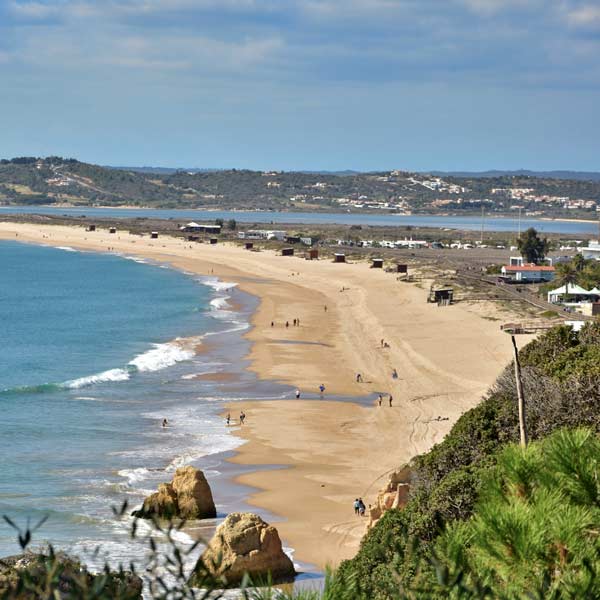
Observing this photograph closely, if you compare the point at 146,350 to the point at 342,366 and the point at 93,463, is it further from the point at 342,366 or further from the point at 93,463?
the point at 93,463

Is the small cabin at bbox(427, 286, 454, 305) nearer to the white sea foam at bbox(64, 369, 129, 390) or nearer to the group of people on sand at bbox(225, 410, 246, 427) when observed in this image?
the white sea foam at bbox(64, 369, 129, 390)

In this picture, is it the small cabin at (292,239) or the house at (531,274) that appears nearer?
the house at (531,274)

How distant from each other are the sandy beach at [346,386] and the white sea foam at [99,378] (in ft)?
Answer: 19.5

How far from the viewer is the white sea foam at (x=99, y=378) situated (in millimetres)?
41500

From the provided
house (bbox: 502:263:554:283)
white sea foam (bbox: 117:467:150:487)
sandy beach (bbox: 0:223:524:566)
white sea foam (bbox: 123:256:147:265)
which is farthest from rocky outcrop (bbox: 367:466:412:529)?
white sea foam (bbox: 123:256:147:265)

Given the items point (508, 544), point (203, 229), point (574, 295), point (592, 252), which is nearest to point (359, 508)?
point (508, 544)

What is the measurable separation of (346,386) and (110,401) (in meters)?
9.72

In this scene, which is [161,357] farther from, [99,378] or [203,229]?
[203,229]

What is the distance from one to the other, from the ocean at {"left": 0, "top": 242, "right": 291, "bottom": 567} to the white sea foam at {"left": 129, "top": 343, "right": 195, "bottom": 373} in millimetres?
58

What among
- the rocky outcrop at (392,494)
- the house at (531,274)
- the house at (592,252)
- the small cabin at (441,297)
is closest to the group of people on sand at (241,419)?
the rocky outcrop at (392,494)

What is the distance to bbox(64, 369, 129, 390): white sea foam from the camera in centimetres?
4150

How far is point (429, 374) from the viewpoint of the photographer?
148ft

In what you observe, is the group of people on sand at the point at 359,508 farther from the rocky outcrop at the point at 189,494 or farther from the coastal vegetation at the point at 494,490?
the coastal vegetation at the point at 494,490

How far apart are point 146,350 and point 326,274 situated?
45.0 meters
